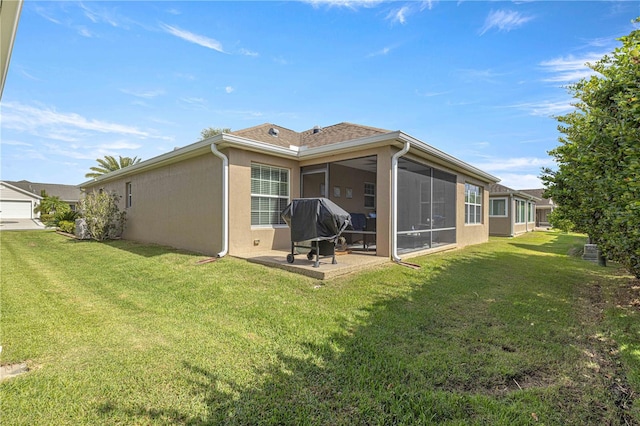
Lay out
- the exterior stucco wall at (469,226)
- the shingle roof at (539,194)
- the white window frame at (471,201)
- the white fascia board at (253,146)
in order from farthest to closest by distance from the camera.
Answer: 1. the shingle roof at (539,194)
2. the white window frame at (471,201)
3. the exterior stucco wall at (469,226)
4. the white fascia board at (253,146)

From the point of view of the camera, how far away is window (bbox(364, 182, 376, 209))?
12.8 meters

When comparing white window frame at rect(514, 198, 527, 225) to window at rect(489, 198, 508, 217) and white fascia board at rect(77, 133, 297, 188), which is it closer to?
window at rect(489, 198, 508, 217)

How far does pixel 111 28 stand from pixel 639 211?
9447mm

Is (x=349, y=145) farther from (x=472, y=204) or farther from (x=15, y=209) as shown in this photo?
(x=15, y=209)

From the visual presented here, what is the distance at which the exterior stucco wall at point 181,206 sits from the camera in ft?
27.9

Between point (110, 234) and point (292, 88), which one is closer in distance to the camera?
point (292, 88)

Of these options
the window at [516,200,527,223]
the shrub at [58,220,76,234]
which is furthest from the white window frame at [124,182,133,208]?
the window at [516,200,527,223]

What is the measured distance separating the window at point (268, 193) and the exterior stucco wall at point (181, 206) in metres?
0.98

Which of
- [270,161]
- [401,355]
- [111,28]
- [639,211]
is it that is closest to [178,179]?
[270,161]

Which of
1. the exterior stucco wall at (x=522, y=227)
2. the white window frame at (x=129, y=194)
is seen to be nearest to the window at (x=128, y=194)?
the white window frame at (x=129, y=194)

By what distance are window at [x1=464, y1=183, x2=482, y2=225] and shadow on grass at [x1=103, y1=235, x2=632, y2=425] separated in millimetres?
8462

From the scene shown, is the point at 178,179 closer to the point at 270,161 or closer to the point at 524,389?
the point at 270,161

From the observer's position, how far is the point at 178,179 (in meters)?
10.2

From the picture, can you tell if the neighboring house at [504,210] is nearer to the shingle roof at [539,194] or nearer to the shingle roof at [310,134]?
the shingle roof at [539,194]
